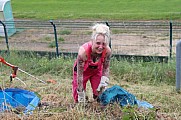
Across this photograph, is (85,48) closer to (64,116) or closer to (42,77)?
(64,116)

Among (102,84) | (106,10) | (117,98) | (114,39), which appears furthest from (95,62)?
(106,10)

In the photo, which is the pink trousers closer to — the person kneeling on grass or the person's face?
the person kneeling on grass

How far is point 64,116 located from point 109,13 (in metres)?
15.2

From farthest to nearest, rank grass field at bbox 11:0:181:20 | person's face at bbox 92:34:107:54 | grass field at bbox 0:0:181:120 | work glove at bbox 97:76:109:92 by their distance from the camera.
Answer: grass field at bbox 11:0:181:20 → work glove at bbox 97:76:109:92 → person's face at bbox 92:34:107:54 → grass field at bbox 0:0:181:120

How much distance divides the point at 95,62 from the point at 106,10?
15.5m

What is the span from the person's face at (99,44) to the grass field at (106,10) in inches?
464

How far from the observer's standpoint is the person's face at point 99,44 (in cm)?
368

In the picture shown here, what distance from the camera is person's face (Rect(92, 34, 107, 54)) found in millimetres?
3678

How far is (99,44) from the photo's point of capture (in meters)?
3.72

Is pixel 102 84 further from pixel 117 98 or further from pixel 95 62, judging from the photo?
pixel 117 98

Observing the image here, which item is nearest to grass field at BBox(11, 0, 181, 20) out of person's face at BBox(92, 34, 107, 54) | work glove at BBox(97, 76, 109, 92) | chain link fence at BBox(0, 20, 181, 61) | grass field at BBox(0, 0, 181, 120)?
chain link fence at BBox(0, 20, 181, 61)

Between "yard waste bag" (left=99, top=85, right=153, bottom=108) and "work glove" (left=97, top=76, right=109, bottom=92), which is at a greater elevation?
"yard waste bag" (left=99, top=85, right=153, bottom=108)

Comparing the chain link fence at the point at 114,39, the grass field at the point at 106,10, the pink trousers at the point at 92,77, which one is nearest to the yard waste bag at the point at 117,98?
the pink trousers at the point at 92,77

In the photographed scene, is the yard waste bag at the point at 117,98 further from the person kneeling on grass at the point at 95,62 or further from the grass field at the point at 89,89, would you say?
the person kneeling on grass at the point at 95,62
